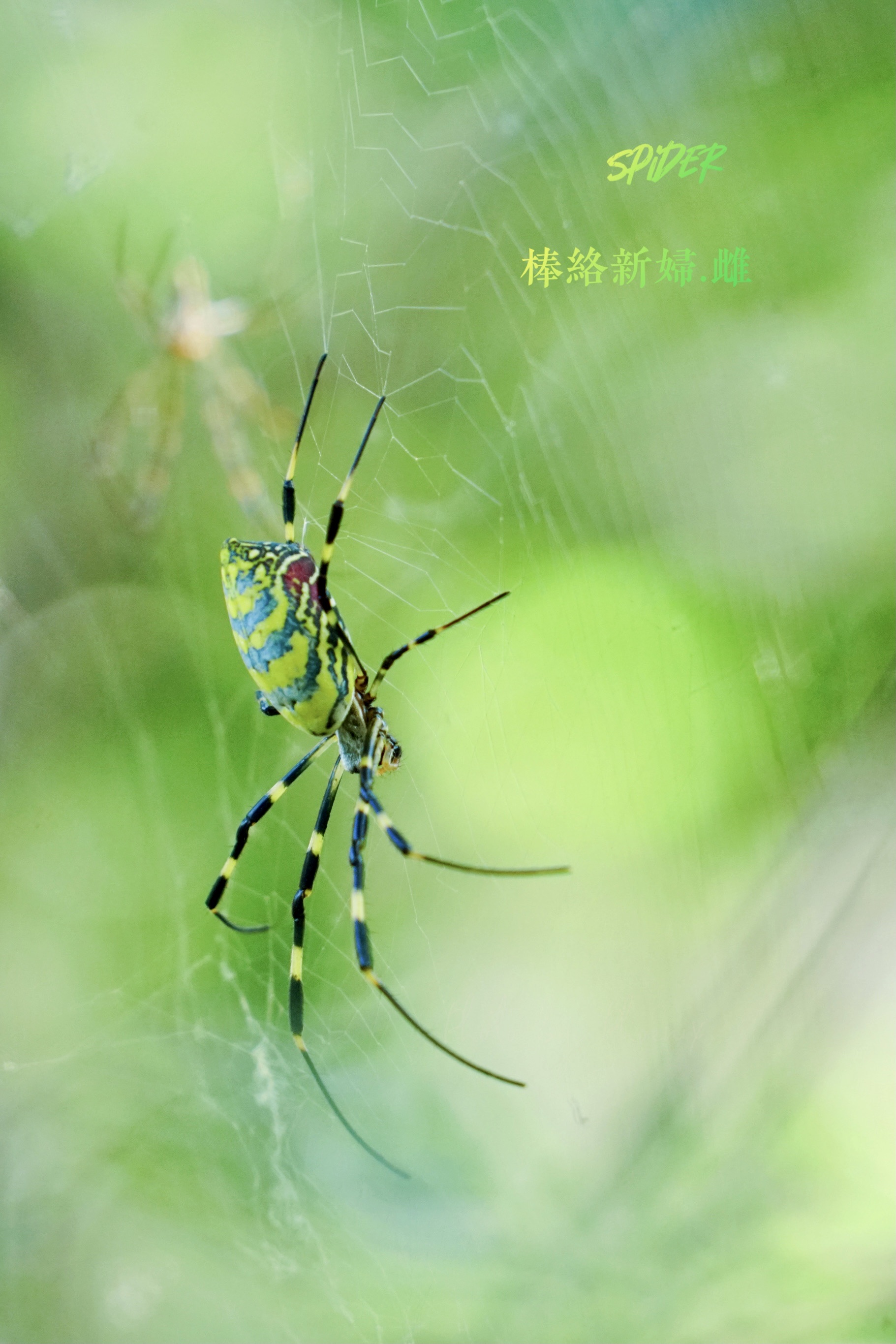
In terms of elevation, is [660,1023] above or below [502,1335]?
above

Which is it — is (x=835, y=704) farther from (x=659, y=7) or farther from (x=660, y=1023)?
(x=659, y=7)

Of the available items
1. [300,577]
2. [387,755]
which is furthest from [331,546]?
[387,755]

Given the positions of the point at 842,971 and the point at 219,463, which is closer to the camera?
the point at 842,971

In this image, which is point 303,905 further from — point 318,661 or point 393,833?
point 318,661

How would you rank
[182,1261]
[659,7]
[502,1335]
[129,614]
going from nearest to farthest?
[659,7] < [502,1335] < [182,1261] < [129,614]

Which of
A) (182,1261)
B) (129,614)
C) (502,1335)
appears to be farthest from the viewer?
(129,614)

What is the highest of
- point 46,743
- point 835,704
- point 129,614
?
point 129,614

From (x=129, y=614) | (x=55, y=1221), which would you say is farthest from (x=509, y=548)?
(x=55, y=1221)

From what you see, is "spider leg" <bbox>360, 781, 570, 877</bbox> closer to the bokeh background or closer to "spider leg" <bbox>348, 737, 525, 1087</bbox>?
"spider leg" <bbox>348, 737, 525, 1087</bbox>
